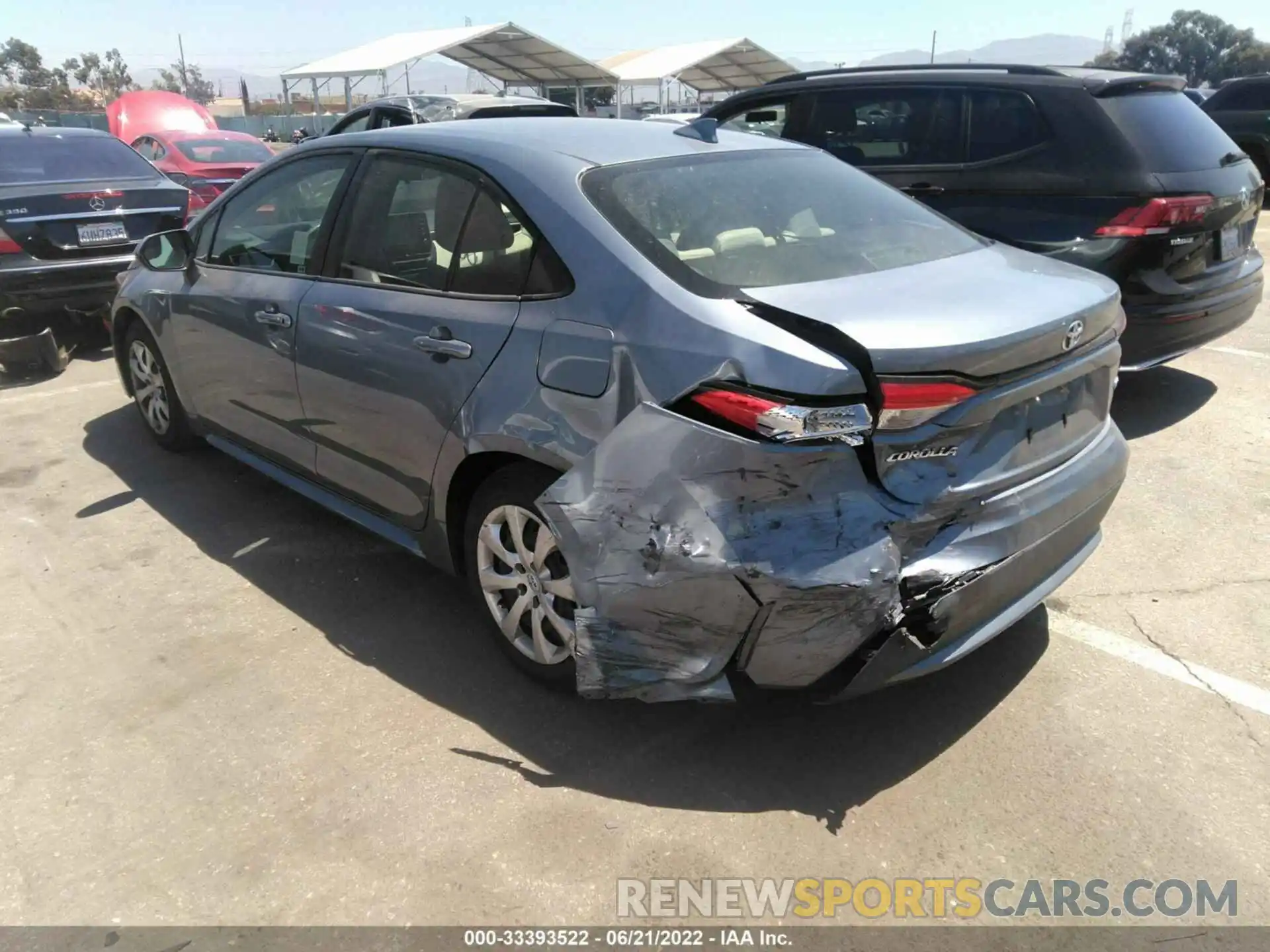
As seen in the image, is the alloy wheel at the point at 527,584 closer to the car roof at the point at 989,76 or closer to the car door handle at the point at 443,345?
the car door handle at the point at 443,345

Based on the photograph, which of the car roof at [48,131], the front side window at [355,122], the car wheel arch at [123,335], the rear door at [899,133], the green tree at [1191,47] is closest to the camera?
the car wheel arch at [123,335]

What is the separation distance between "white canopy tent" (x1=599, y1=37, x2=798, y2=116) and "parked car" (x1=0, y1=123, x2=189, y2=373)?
3164 centimetres

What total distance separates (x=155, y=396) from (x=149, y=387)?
8 centimetres

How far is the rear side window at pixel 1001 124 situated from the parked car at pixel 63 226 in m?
6.07

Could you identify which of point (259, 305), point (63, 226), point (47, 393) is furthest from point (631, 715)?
point (63, 226)

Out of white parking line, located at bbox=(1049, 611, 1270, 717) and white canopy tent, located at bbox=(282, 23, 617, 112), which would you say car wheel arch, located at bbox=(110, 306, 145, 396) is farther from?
white canopy tent, located at bbox=(282, 23, 617, 112)

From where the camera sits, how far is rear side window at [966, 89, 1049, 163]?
5223 mm

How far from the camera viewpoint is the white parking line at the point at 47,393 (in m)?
6.56

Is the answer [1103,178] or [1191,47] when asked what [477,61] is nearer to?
[1103,178]

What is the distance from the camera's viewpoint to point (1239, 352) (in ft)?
22.2

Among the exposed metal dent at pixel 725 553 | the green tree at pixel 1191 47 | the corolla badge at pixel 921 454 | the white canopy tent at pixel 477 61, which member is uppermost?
the green tree at pixel 1191 47

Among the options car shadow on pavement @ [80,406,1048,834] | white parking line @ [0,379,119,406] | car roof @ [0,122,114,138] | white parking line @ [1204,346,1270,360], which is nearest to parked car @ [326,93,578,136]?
car roof @ [0,122,114,138]

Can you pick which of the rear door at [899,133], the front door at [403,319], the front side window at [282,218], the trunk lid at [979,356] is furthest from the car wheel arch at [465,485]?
the rear door at [899,133]

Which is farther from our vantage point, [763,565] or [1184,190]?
[1184,190]
